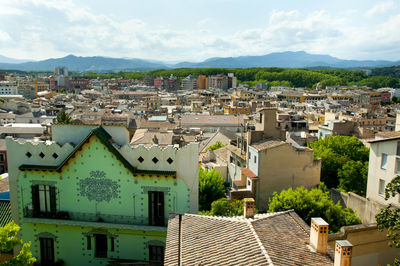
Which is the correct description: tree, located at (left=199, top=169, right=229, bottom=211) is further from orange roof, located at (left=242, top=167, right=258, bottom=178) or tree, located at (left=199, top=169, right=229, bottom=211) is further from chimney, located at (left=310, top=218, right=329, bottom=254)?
chimney, located at (left=310, top=218, right=329, bottom=254)

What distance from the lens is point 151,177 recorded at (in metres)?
19.3

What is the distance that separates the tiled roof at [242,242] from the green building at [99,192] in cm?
372

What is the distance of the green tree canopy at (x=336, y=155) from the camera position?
43.1 metres

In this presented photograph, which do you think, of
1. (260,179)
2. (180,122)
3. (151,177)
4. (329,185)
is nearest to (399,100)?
(180,122)

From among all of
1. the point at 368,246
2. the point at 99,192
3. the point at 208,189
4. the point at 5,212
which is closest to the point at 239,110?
the point at 208,189

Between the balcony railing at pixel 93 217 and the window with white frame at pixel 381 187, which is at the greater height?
the balcony railing at pixel 93 217

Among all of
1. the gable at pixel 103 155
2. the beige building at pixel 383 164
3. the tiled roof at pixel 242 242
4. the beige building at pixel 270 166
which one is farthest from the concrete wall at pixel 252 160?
the tiled roof at pixel 242 242

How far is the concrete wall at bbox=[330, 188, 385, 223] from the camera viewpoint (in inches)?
1041

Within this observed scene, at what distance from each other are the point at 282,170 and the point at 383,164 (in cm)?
843

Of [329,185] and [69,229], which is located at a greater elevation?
[69,229]

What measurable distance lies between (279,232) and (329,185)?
32.3 metres

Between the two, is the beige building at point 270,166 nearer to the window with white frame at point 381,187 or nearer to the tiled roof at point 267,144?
the tiled roof at point 267,144

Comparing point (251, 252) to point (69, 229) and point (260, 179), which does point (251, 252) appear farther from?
point (260, 179)

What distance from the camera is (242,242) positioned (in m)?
12.9
